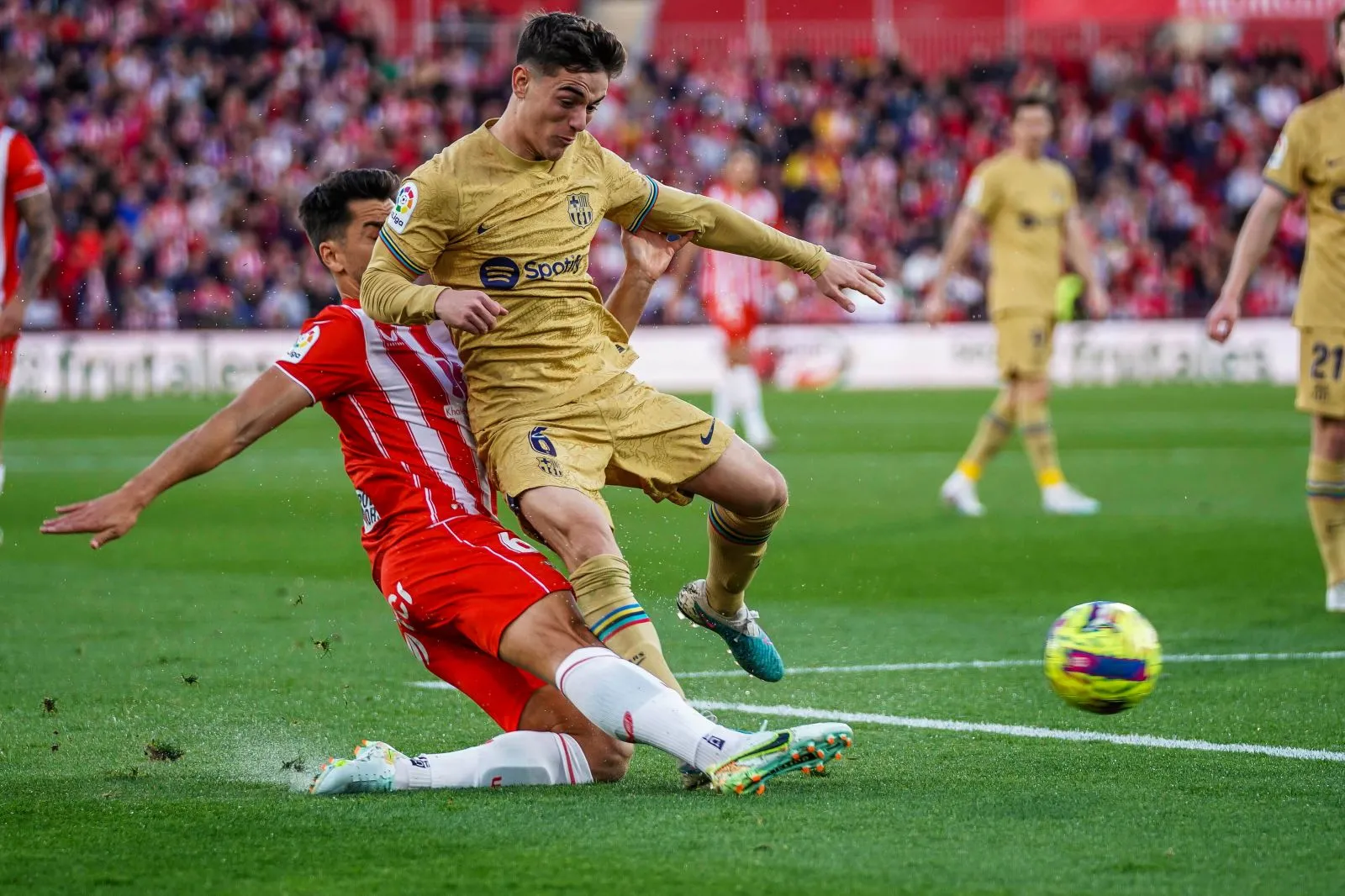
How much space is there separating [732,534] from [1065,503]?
6704 millimetres

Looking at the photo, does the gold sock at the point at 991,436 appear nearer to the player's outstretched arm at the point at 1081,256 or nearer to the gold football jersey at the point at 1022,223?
the gold football jersey at the point at 1022,223

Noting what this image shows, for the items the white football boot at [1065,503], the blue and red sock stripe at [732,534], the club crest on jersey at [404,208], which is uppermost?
the club crest on jersey at [404,208]

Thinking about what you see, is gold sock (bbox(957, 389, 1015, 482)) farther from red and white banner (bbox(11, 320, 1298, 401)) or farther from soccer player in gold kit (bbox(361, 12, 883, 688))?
red and white banner (bbox(11, 320, 1298, 401))

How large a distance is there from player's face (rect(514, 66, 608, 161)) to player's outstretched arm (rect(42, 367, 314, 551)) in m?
0.94

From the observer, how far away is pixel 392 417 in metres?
4.80

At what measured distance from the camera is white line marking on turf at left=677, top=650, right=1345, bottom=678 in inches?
243

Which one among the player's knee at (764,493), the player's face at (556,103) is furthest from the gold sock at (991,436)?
the player's face at (556,103)

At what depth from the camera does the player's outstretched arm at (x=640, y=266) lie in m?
5.28

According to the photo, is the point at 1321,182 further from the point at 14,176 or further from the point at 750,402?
the point at 750,402

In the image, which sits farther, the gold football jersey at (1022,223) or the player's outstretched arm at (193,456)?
the gold football jersey at (1022,223)

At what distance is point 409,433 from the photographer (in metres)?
4.81

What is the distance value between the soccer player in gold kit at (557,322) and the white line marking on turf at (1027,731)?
654 millimetres

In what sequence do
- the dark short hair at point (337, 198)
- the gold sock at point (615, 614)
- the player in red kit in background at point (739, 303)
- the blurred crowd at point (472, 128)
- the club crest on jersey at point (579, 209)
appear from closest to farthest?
1. the gold sock at point (615, 614)
2. the club crest on jersey at point (579, 209)
3. the dark short hair at point (337, 198)
4. the player in red kit in background at point (739, 303)
5. the blurred crowd at point (472, 128)

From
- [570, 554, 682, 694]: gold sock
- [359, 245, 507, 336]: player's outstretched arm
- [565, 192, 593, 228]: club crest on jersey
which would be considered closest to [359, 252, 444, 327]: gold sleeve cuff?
[359, 245, 507, 336]: player's outstretched arm
